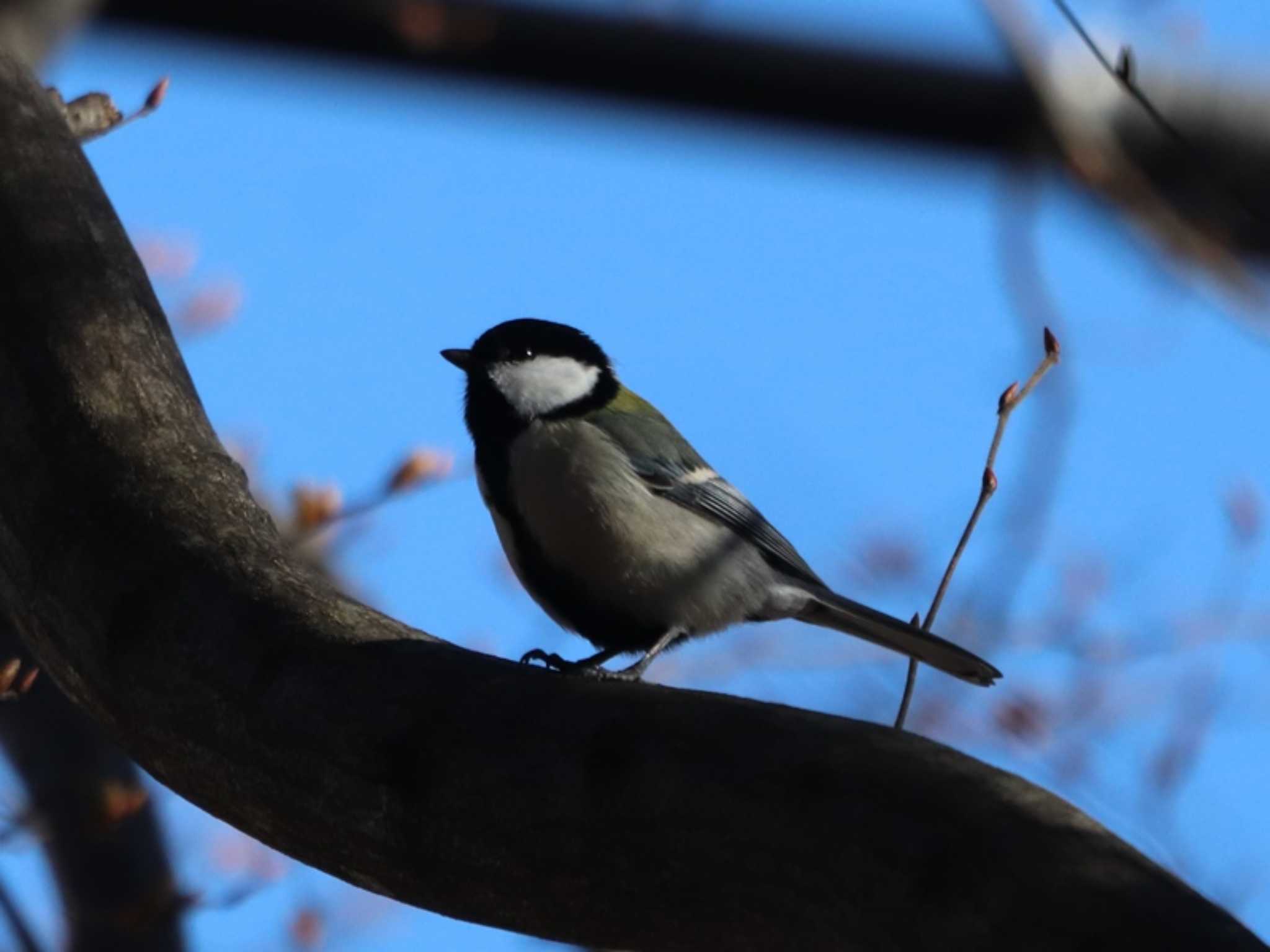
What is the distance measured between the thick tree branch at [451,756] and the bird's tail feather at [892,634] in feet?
3.35

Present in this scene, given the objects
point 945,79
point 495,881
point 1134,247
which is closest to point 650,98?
point 945,79

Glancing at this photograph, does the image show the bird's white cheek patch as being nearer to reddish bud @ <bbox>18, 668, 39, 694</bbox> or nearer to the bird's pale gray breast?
the bird's pale gray breast

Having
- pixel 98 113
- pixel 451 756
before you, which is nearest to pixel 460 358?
pixel 98 113

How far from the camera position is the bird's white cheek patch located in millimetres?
3211

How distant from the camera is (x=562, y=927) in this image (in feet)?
5.21

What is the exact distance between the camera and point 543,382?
334 cm

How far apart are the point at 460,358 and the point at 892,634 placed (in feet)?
3.72

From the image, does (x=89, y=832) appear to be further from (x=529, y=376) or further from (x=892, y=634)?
(x=892, y=634)

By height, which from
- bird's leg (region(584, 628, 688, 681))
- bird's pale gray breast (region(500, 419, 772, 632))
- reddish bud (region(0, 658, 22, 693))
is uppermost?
bird's pale gray breast (region(500, 419, 772, 632))

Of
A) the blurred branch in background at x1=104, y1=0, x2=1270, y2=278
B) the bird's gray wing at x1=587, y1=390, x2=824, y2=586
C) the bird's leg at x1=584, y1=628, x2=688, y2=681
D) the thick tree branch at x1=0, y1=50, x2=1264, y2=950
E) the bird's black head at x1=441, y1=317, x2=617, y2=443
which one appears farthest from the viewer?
the bird's black head at x1=441, y1=317, x2=617, y2=443

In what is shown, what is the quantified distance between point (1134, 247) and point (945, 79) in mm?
392

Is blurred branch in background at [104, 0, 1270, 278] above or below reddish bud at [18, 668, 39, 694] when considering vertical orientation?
above

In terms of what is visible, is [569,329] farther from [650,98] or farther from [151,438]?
[151,438]

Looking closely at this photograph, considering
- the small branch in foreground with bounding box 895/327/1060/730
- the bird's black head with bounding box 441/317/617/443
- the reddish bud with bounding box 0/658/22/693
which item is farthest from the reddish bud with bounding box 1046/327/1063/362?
the reddish bud with bounding box 0/658/22/693
